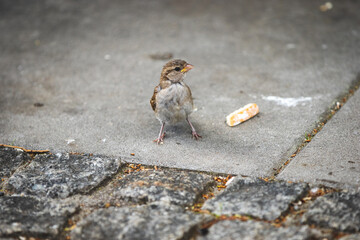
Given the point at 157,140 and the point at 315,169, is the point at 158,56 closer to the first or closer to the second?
the point at 157,140

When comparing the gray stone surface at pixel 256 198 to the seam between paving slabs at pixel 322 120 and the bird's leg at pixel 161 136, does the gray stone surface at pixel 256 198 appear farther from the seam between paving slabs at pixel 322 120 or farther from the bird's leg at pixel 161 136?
the bird's leg at pixel 161 136

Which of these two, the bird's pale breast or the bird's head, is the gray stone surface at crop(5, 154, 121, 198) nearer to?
the bird's pale breast

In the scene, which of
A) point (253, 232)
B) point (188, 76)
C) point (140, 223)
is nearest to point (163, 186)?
point (140, 223)

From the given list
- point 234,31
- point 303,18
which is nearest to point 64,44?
point 234,31

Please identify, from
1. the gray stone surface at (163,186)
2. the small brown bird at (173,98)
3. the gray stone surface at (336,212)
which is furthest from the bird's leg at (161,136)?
the gray stone surface at (336,212)

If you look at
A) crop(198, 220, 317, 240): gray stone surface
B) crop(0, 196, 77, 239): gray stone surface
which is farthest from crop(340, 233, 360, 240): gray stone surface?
crop(0, 196, 77, 239): gray stone surface
